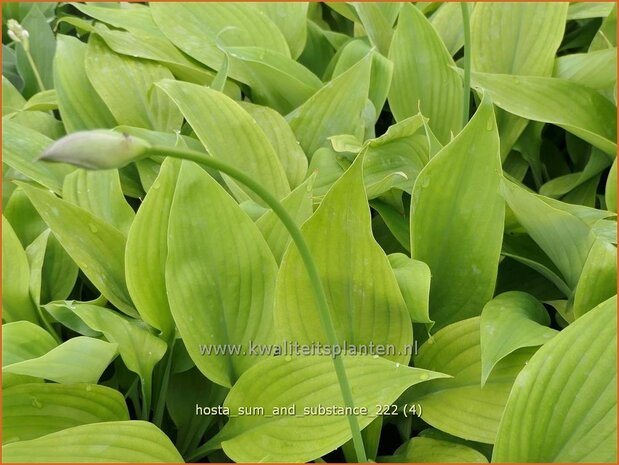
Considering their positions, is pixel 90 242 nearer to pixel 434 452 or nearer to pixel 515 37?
pixel 434 452

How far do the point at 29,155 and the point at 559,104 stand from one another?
30.7 inches

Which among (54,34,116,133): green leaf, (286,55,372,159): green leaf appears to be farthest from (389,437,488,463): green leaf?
(54,34,116,133): green leaf

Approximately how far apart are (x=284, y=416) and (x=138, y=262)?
24 cm

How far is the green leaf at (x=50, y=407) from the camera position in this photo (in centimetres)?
80

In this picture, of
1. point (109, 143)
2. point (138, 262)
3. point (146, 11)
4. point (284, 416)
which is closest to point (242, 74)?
point (146, 11)

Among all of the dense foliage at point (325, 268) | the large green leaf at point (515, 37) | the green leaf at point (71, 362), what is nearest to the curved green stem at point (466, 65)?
the dense foliage at point (325, 268)

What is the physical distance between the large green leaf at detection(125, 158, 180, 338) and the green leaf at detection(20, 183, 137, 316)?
0.06 meters

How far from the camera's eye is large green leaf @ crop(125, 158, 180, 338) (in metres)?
0.86

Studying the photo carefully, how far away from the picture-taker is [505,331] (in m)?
0.79

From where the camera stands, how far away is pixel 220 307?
2.77 ft

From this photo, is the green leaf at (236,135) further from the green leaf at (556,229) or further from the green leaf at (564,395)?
the green leaf at (564,395)

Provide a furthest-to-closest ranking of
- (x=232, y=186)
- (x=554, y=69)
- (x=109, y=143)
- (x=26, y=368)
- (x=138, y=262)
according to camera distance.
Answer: (x=554, y=69)
(x=232, y=186)
(x=138, y=262)
(x=26, y=368)
(x=109, y=143)

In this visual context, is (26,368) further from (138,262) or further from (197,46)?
(197,46)

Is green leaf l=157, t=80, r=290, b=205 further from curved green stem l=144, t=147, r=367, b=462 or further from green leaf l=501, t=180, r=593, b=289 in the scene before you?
curved green stem l=144, t=147, r=367, b=462
